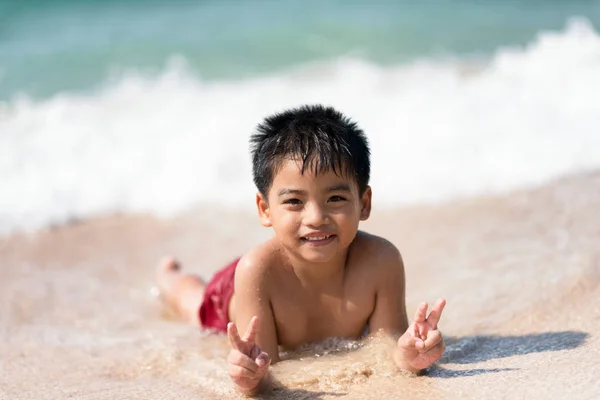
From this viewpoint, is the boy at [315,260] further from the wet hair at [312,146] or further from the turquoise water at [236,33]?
the turquoise water at [236,33]

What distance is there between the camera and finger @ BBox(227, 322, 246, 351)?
2.41 meters

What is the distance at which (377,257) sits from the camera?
2980mm

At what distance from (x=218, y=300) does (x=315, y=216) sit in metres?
1.31

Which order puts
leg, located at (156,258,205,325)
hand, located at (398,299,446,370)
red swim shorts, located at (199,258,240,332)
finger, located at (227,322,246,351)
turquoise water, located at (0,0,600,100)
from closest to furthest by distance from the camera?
1. finger, located at (227,322,246,351)
2. hand, located at (398,299,446,370)
3. red swim shorts, located at (199,258,240,332)
4. leg, located at (156,258,205,325)
5. turquoise water, located at (0,0,600,100)

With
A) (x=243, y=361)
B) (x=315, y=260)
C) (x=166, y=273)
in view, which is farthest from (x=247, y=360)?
(x=166, y=273)

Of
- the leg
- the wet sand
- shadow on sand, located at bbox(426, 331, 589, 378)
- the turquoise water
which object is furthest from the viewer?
the turquoise water

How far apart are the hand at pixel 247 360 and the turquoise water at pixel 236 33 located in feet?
19.4

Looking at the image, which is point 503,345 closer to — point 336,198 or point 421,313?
point 421,313

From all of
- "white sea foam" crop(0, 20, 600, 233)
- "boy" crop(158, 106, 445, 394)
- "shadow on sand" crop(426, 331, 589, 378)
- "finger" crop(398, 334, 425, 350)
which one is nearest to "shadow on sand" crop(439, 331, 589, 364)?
"shadow on sand" crop(426, 331, 589, 378)

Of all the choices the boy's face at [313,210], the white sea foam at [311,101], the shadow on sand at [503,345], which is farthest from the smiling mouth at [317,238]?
the white sea foam at [311,101]

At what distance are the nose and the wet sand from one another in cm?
54

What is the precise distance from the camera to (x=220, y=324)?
12.2 feet

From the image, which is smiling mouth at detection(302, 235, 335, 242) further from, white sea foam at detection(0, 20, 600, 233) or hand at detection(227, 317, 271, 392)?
white sea foam at detection(0, 20, 600, 233)

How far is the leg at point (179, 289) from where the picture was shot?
416 cm
